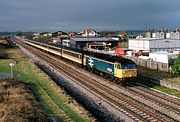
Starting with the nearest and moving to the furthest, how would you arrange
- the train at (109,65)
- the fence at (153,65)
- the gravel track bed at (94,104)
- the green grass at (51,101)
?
the green grass at (51,101) < the gravel track bed at (94,104) < the train at (109,65) < the fence at (153,65)

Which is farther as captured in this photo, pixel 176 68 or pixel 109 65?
pixel 176 68

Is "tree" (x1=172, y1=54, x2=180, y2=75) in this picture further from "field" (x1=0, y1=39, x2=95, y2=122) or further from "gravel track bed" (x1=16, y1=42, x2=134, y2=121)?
"field" (x1=0, y1=39, x2=95, y2=122)

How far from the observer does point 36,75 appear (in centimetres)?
4409

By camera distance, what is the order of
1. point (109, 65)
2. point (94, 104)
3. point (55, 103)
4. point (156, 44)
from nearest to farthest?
1. point (55, 103)
2. point (94, 104)
3. point (109, 65)
4. point (156, 44)

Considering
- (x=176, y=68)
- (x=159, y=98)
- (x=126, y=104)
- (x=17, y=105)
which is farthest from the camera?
(x=176, y=68)

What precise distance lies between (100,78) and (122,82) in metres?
6.93

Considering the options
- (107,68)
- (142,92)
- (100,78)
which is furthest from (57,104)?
(100,78)

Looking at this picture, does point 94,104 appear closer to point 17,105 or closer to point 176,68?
point 17,105

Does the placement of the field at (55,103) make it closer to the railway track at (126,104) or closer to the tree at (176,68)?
the railway track at (126,104)

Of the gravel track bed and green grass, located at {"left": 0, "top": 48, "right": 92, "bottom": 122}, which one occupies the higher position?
green grass, located at {"left": 0, "top": 48, "right": 92, "bottom": 122}

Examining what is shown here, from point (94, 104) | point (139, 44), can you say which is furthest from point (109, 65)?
point (139, 44)

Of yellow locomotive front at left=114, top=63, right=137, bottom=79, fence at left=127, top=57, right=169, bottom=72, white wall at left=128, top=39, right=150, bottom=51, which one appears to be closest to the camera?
yellow locomotive front at left=114, top=63, right=137, bottom=79

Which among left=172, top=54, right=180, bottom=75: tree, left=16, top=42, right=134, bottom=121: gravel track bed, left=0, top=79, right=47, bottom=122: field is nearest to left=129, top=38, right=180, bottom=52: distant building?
left=172, top=54, right=180, bottom=75: tree

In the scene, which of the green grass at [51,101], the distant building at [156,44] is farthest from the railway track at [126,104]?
the distant building at [156,44]
